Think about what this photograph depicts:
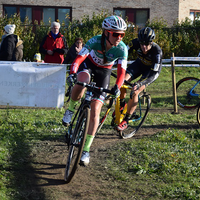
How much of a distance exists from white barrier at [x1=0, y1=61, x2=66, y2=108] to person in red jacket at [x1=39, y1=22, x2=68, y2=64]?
5.50ft

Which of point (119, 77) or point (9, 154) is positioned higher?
point (119, 77)

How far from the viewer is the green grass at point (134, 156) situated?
523 cm

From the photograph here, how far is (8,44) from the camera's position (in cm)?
1116

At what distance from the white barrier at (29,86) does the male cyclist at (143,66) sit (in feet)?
10.1

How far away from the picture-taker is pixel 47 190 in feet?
16.8

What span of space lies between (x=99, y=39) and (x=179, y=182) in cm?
246

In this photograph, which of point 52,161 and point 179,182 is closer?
point 179,182

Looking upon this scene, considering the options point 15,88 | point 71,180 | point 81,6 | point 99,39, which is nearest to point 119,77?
point 99,39

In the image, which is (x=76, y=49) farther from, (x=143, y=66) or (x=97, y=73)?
(x=97, y=73)

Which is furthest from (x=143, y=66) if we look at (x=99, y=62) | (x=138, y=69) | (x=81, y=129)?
(x=81, y=129)

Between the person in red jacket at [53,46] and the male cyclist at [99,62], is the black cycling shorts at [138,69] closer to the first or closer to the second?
the male cyclist at [99,62]

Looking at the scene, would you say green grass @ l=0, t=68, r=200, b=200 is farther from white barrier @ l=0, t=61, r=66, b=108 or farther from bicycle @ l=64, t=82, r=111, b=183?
white barrier @ l=0, t=61, r=66, b=108

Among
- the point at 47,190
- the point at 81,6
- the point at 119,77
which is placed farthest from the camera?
the point at 81,6

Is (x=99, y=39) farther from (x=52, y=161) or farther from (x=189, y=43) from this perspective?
(x=189, y=43)
